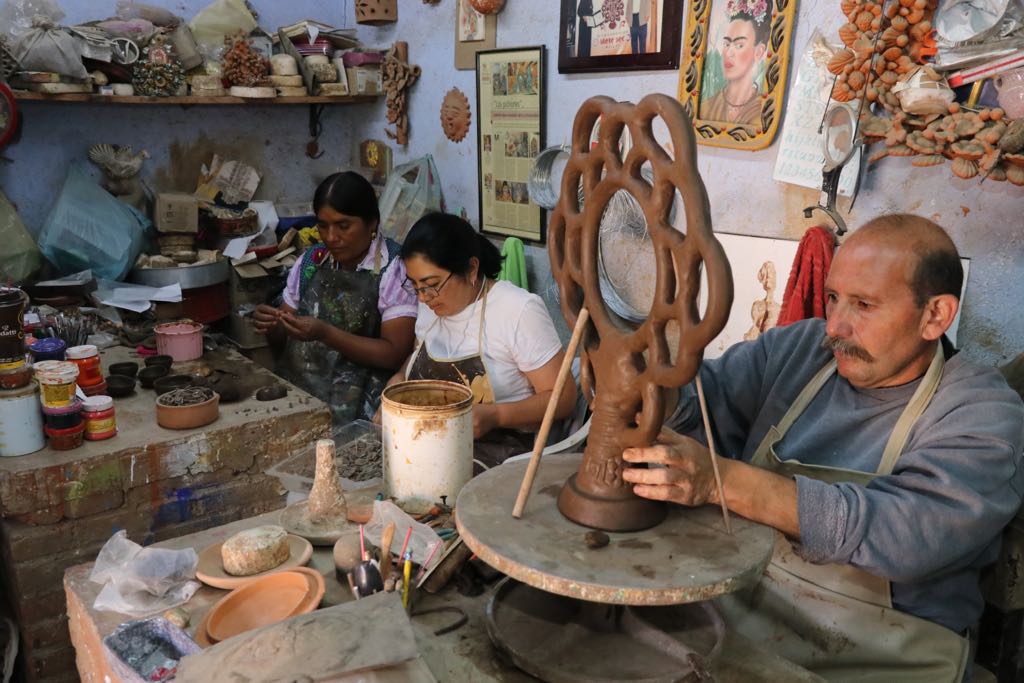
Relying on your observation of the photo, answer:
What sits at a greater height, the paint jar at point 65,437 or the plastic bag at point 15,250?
the plastic bag at point 15,250

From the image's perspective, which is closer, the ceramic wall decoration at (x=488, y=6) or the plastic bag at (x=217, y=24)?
the ceramic wall decoration at (x=488, y=6)

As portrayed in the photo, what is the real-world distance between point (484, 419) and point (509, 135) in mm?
1981

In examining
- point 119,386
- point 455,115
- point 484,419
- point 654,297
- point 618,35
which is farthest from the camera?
point 455,115

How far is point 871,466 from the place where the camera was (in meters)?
1.83

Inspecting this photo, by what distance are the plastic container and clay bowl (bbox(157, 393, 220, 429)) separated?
0.79 m

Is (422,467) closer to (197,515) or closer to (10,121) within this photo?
(197,515)

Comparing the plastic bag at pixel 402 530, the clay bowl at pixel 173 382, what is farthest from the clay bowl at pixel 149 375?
the plastic bag at pixel 402 530

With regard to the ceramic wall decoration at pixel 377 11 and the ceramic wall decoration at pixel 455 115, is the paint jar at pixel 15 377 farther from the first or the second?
the ceramic wall decoration at pixel 377 11

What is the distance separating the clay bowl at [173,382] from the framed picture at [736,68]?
2.34 meters

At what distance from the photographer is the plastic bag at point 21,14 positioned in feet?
13.9

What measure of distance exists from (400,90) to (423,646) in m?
4.20

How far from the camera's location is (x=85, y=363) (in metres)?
3.03

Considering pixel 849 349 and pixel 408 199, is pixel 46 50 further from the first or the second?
pixel 849 349

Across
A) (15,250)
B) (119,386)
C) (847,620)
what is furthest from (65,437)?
(847,620)
